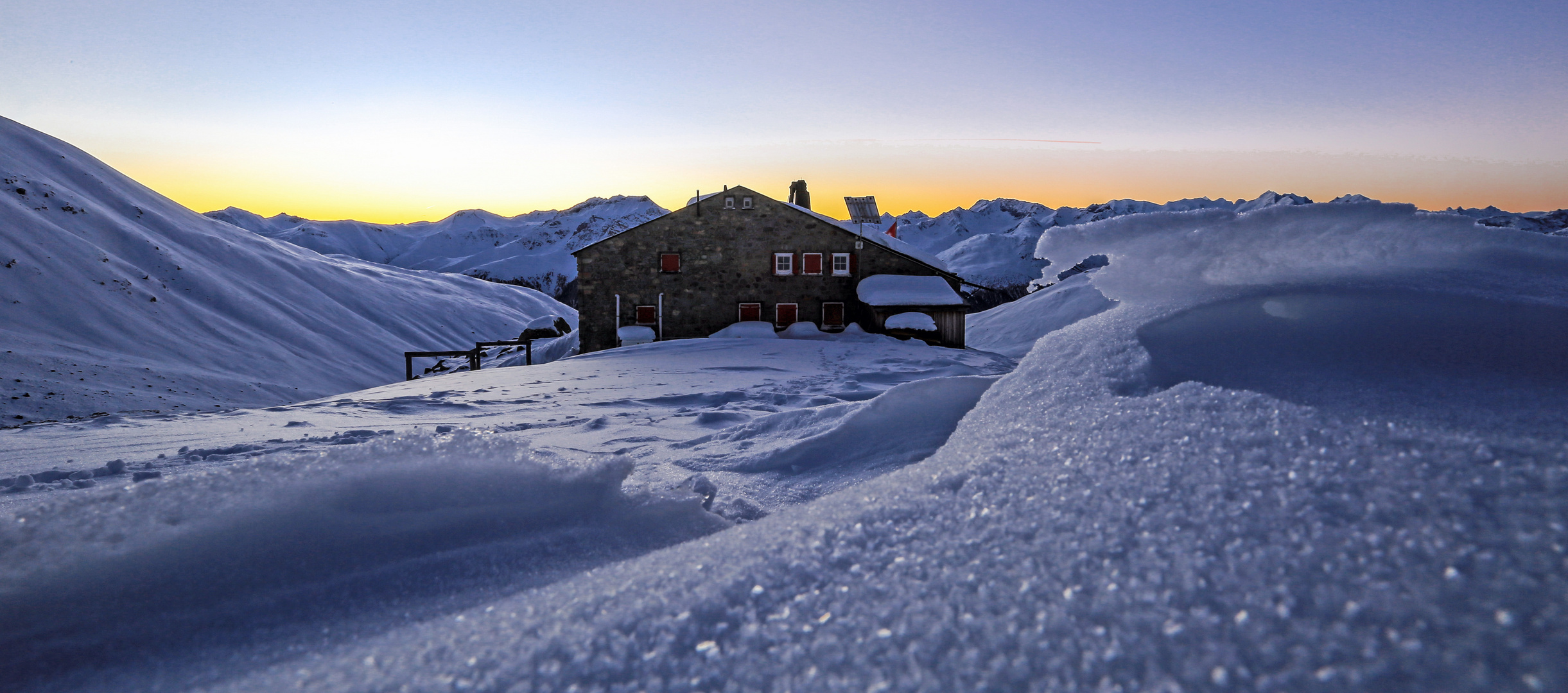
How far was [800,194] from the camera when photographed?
3098cm

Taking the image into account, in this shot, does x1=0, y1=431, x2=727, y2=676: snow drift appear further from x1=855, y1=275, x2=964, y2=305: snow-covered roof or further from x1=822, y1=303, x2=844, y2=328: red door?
x1=822, y1=303, x2=844, y2=328: red door

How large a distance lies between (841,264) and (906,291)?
9.01ft

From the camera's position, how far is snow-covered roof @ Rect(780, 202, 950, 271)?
24938 millimetres

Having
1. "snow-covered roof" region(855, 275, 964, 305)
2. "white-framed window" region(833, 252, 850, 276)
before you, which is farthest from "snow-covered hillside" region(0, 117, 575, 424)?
"snow-covered roof" region(855, 275, 964, 305)

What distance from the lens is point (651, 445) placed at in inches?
202

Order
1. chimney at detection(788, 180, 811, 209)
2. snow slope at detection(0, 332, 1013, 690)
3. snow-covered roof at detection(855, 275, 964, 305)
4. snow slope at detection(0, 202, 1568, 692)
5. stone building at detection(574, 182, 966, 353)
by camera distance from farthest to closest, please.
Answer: chimney at detection(788, 180, 811, 209) → stone building at detection(574, 182, 966, 353) → snow-covered roof at detection(855, 275, 964, 305) → snow slope at detection(0, 332, 1013, 690) → snow slope at detection(0, 202, 1568, 692)

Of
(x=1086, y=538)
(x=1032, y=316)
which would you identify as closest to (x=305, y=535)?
(x=1086, y=538)

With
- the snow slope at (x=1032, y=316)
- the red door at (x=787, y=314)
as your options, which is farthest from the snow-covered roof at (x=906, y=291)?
the snow slope at (x=1032, y=316)

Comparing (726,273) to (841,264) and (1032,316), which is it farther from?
(1032,316)

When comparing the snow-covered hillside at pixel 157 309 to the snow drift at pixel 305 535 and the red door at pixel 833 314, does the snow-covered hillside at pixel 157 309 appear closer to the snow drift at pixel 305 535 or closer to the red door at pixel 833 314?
the red door at pixel 833 314

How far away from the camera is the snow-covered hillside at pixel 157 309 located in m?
18.1

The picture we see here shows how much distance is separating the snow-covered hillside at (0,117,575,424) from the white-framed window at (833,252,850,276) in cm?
1850

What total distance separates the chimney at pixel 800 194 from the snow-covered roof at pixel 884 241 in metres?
4.10

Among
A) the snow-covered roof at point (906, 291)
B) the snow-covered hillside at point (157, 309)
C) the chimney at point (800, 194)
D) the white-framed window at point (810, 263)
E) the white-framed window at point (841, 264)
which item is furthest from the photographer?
the chimney at point (800, 194)
